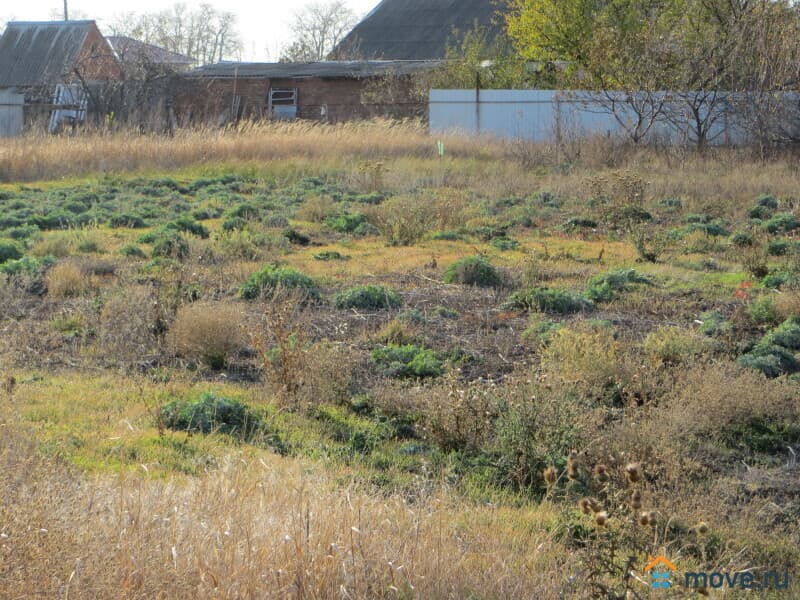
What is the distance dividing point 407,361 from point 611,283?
3410 mm

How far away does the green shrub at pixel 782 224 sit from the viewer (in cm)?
1356

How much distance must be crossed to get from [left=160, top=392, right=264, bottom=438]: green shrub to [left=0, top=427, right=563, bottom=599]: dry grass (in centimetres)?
137

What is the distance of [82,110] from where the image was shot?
30.0 metres

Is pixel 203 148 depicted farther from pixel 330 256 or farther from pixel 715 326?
pixel 715 326

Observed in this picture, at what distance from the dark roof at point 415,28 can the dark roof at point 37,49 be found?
38.3 ft

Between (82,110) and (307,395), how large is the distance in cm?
2646

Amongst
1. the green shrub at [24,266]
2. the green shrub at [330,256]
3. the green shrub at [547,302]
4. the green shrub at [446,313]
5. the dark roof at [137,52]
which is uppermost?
the dark roof at [137,52]

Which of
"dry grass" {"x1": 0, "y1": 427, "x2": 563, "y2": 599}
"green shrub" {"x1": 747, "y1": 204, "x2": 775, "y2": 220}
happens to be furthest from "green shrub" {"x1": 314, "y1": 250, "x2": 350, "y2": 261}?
"dry grass" {"x1": 0, "y1": 427, "x2": 563, "y2": 599}

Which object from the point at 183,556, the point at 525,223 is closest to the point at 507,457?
the point at 183,556

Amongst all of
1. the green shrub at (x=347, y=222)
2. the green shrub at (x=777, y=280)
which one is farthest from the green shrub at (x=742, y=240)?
the green shrub at (x=347, y=222)

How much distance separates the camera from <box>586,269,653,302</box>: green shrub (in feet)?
30.8

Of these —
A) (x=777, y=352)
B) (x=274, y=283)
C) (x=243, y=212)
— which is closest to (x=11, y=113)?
(x=243, y=212)

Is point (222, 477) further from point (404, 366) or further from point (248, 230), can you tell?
point (248, 230)

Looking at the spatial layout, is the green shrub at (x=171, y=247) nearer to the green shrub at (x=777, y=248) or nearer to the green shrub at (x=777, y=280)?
the green shrub at (x=777, y=280)
